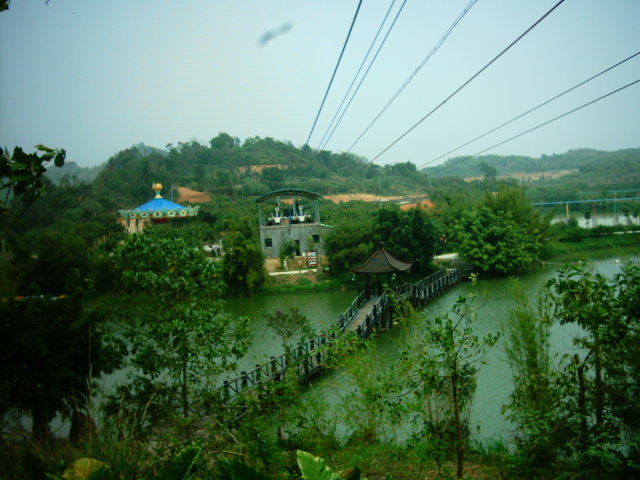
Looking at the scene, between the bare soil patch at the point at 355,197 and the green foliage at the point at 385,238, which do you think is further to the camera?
the bare soil patch at the point at 355,197

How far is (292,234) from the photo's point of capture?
13711mm

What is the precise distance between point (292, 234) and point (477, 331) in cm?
740

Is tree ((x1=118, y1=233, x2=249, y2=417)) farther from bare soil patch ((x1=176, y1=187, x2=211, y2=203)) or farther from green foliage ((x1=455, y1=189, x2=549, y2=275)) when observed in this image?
bare soil patch ((x1=176, y1=187, x2=211, y2=203))

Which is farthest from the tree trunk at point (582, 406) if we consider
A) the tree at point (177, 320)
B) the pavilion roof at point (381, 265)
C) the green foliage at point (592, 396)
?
the pavilion roof at point (381, 265)

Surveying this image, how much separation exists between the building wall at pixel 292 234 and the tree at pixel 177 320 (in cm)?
791

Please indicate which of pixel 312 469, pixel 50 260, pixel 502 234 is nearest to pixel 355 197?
pixel 502 234

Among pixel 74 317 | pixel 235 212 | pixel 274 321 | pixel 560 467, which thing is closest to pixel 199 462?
pixel 560 467

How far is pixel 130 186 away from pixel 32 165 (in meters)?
26.8

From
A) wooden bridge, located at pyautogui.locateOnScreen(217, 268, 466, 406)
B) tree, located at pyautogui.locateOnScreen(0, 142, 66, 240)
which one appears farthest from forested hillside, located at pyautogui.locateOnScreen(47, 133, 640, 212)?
tree, located at pyautogui.locateOnScreen(0, 142, 66, 240)

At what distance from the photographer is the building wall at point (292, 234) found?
13570 millimetres

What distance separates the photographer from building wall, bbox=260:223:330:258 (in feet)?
44.5

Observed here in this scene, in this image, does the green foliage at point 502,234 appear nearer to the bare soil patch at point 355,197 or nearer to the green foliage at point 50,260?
the bare soil patch at point 355,197

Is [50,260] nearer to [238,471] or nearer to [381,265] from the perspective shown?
[381,265]

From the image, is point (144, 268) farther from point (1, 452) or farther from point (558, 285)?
point (558, 285)
